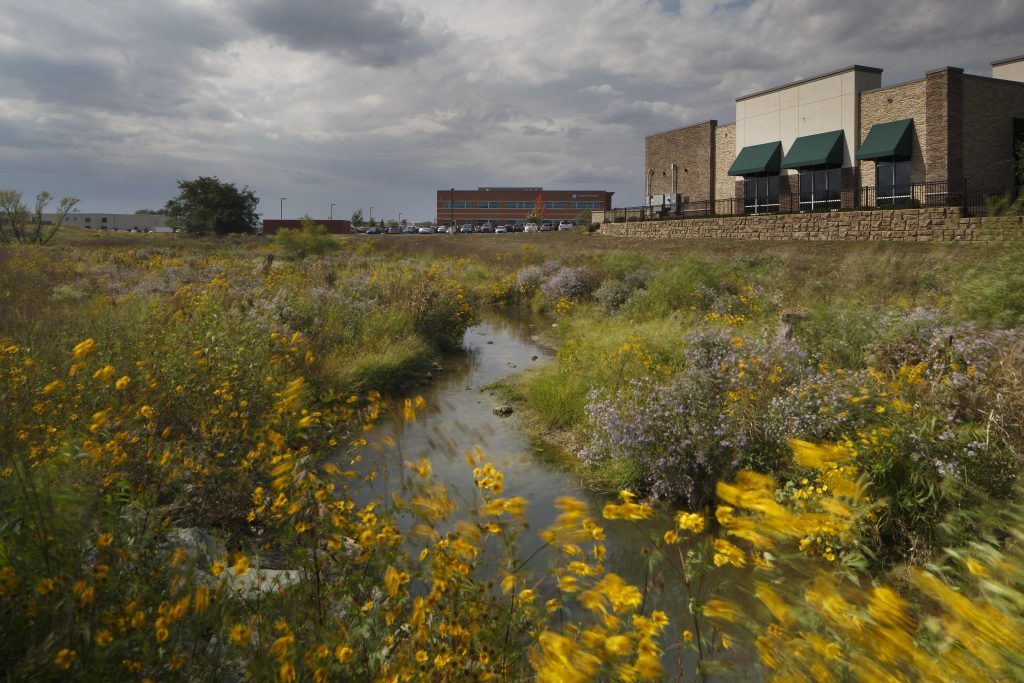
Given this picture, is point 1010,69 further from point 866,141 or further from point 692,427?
point 692,427

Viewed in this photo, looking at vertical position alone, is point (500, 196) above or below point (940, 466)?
above

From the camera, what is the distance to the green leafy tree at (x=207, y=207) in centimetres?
5269

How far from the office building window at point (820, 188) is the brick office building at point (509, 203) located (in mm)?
66602

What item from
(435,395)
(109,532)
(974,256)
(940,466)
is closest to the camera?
(109,532)

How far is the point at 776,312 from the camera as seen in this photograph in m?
12.4

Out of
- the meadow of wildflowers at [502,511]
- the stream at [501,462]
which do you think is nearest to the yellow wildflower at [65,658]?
the meadow of wildflowers at [502,511]

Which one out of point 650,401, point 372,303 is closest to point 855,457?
point 650,401

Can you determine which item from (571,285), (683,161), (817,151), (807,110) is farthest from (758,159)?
(571,285)

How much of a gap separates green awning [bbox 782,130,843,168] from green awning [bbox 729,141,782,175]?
86 cm

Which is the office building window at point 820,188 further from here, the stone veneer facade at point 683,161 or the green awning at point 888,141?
the stone veneer facade at point 683,161

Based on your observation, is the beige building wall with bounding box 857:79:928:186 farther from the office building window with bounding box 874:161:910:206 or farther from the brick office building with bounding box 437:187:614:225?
the brick office building with bounding box 437:187:614:225

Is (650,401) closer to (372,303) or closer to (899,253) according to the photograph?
(372,303)

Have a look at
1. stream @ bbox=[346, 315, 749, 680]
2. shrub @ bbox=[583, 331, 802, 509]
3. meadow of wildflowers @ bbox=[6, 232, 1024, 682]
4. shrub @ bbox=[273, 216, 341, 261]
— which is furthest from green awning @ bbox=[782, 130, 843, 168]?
shrub @ bbox=[583, 331, 802, 509]

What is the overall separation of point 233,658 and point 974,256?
1835cm
